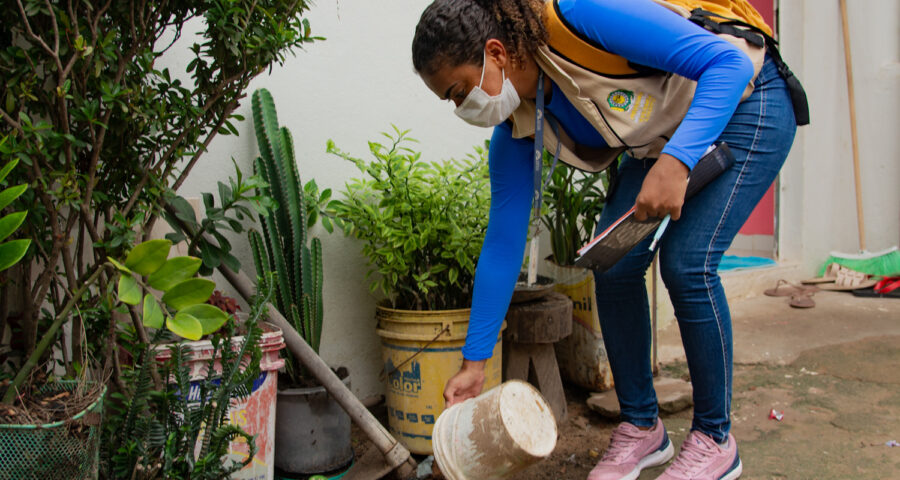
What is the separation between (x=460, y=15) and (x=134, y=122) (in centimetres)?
83

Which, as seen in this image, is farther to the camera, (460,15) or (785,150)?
(785,150)

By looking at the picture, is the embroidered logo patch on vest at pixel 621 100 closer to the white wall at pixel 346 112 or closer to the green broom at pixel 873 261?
the white wall at pixel 346 112

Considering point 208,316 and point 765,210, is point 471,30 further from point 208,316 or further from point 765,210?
point 765,210

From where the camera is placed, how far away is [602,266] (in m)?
1.70

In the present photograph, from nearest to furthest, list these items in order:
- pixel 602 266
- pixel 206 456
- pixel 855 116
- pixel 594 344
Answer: pixel 206 456 → pixel 602 266 → pixel 594 344 → pixel 855 116

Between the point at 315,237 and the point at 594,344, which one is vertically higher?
the point at 315,237

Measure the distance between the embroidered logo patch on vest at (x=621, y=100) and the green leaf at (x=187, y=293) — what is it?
1.04m

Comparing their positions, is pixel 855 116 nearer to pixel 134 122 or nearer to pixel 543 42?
pixel 543 42

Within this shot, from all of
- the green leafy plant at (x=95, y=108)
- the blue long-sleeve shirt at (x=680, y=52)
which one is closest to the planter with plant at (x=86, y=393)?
the green leafy plant at (x=95, y=108)

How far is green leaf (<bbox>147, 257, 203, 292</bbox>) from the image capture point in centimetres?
140

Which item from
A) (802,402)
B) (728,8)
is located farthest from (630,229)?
(802,402)

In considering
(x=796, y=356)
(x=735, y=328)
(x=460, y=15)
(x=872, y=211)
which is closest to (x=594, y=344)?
(x=796, y=356)

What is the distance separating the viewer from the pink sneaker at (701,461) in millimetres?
1881

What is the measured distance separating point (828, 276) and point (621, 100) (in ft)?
13.5
